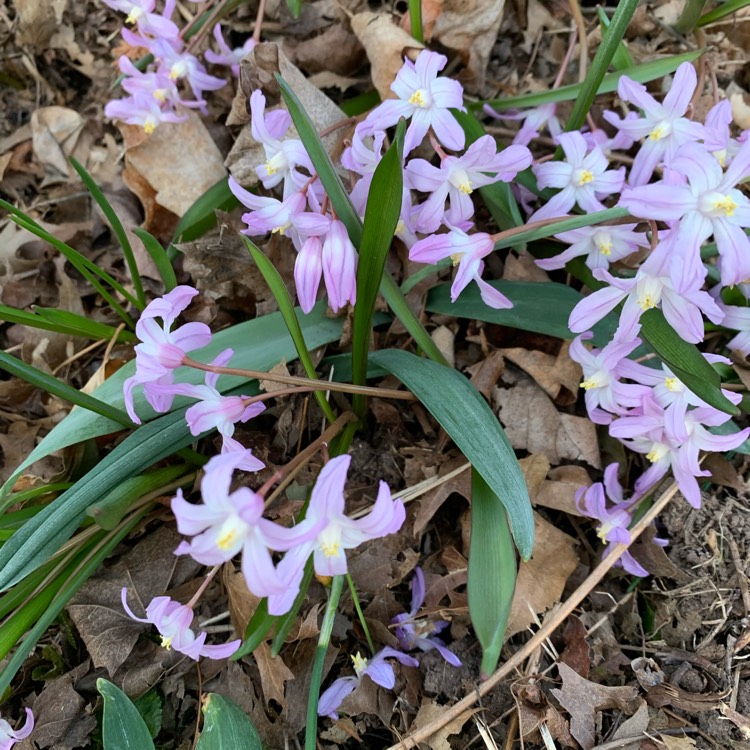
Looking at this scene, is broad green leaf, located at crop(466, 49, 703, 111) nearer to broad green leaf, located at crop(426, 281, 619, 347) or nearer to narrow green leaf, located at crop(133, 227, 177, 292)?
broad green leaf, located at crop(426, 281, 619, 347)

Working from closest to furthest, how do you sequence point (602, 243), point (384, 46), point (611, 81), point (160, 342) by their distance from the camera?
point (160, 342) < point (602, 243) < point (611, 81) < point (384, 46)

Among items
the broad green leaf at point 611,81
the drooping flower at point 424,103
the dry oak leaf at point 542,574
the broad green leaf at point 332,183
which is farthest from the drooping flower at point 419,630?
the broad green leaf at point 611,81

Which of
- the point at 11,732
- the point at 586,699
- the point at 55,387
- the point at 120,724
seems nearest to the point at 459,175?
the point at 55,387

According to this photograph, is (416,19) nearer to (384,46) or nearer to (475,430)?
(384,46)

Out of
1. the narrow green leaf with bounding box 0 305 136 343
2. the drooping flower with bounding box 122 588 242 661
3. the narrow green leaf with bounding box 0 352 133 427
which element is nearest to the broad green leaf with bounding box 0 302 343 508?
the narrow green leaf with bounding box 0 352 133 427

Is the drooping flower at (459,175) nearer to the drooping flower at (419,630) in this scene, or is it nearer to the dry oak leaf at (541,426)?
the dry oak leaf at (541,426)

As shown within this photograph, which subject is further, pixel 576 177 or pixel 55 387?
pixel 576 177
